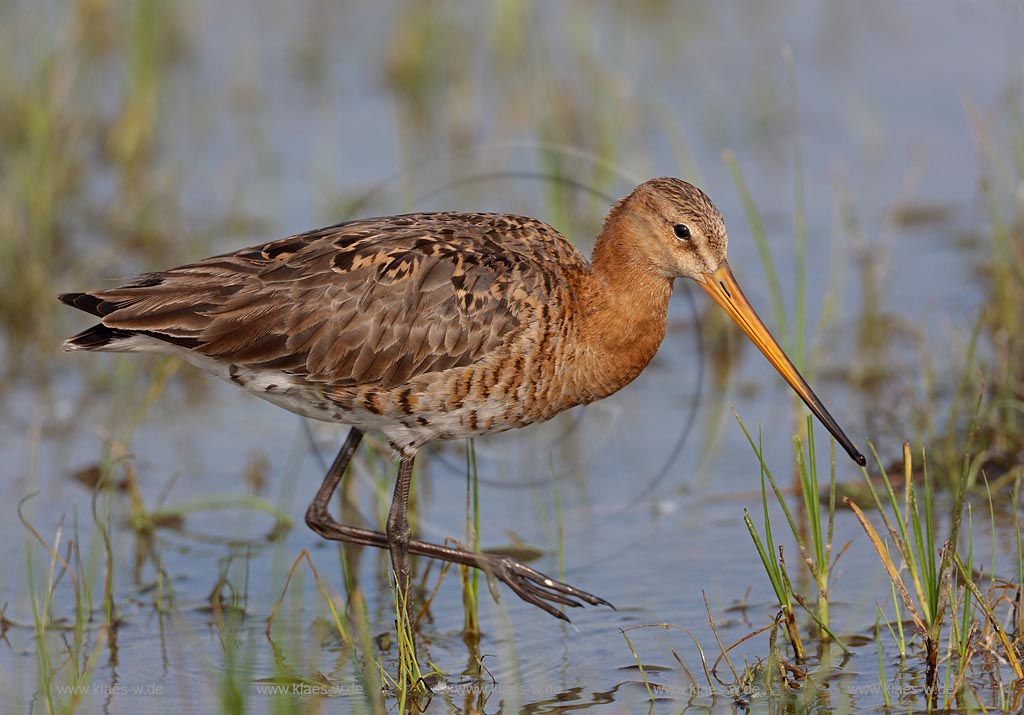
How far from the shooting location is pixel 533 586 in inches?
232

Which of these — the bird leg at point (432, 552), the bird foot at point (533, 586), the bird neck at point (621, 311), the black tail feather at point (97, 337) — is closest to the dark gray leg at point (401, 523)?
the bird leg at point (432, 552)

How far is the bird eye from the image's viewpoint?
5781mm

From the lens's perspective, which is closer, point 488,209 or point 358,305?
point 358,305

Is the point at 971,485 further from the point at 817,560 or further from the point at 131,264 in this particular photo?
the point at 131,264

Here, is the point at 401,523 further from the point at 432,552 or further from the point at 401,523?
the point at 432,552

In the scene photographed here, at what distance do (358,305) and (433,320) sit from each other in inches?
11.3

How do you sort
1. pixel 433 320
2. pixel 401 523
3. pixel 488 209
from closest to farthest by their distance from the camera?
pixel 433 320 → pixel 401 523 → pixel 488 209

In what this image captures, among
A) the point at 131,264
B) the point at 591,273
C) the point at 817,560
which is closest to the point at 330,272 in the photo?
the point at 591,273

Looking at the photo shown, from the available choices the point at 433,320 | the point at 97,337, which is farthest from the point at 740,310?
the point at 97,337

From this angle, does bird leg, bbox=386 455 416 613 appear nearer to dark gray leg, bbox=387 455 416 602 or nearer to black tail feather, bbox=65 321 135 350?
dark gray leg, bbox=387 455 416 602

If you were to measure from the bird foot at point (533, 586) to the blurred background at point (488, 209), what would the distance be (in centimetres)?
13

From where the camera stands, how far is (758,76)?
1218cm

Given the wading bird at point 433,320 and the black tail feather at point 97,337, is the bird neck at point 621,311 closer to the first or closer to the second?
the wading bird at point 433,320

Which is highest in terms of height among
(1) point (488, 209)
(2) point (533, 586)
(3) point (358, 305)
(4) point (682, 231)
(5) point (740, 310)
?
(1) point (488, 209)
